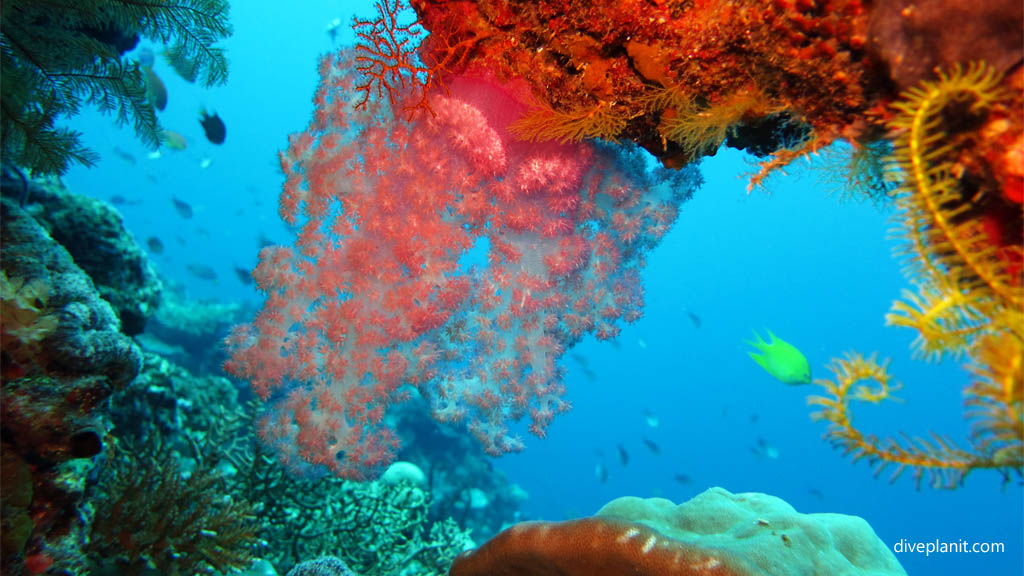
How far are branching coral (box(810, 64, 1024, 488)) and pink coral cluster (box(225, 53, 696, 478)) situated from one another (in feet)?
7.32

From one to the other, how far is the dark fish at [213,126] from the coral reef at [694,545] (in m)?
8.27

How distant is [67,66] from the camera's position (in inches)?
157

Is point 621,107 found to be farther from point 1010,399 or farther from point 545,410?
point 545,410

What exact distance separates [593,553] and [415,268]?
2350mm

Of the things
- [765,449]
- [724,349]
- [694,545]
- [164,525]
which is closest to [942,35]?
[694,545]

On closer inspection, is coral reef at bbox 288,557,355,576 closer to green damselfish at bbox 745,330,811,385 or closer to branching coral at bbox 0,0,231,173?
branching coral at bbox 0,0,231,173

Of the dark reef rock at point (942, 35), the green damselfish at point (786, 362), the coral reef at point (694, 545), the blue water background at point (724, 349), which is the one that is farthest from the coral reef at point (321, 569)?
the blue water background at point (724, 349)

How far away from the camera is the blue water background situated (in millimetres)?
47156

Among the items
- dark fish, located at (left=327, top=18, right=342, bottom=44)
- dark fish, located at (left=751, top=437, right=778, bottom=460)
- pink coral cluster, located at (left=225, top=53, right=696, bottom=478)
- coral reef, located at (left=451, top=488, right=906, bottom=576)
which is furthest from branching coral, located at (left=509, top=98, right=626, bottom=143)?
dark fish, located at (left=751, top=437, right=778, bottom=460)

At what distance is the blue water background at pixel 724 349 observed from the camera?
47156 mm

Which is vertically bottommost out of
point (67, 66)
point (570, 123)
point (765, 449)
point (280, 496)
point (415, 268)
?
point (280, 496)

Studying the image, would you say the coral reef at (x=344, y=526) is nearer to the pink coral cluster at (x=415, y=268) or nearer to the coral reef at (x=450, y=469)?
the pink coral cluster at (x=415, y=268)

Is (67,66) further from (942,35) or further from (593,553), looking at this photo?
(942,35)

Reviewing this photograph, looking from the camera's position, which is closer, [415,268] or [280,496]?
[415,268]
